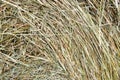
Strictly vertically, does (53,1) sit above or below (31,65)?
above

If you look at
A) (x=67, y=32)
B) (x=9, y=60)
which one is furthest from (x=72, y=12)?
(x=9, y=60)

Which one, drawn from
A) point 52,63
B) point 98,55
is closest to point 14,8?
point 52,63

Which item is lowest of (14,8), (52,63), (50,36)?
(52,63)

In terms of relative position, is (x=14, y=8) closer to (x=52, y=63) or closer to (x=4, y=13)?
(x=4, y=13)

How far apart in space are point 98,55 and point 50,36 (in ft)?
0.77

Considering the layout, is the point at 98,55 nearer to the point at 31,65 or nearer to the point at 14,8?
the point at 31,65

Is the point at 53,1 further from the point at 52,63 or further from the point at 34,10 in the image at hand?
the point at 52,63

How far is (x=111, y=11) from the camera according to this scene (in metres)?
1.83

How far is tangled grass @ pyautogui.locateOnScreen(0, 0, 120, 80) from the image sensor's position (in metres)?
1.71

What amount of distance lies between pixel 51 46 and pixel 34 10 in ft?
0.63

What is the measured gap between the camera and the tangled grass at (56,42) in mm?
1714

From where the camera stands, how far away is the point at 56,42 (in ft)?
5.72

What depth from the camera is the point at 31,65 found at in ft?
5.65

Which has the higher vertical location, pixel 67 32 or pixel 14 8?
pixel 14 8
